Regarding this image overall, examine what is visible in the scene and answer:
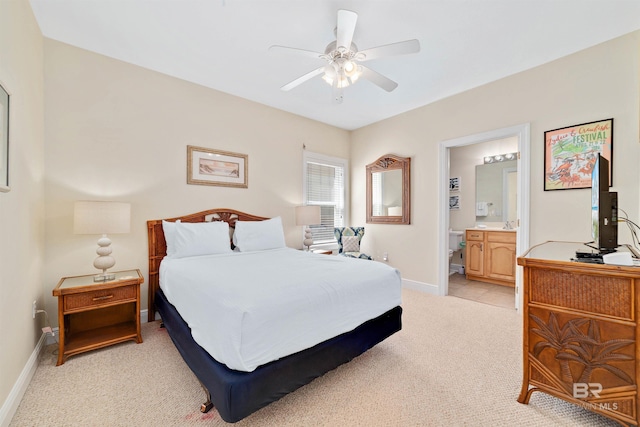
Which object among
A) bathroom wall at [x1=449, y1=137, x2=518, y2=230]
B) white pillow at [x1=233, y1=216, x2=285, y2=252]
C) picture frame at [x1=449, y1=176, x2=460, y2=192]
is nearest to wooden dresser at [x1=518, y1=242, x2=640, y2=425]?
white pillow at [x1=233, y1=216, x2=285, y2=252]

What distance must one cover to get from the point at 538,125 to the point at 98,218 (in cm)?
455

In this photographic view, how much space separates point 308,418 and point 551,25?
356 centimetres

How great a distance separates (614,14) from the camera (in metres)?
2.14

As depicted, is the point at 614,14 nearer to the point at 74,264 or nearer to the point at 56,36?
the point at 56,36

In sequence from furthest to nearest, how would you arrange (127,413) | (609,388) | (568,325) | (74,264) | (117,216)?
(74,264), (117,216), (127,413), (568,325), (609,388)

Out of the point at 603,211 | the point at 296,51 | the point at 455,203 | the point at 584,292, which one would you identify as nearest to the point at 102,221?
the point at 296,51

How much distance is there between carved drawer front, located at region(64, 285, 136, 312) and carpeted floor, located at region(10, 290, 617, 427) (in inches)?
17.2

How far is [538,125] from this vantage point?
295 centimetres

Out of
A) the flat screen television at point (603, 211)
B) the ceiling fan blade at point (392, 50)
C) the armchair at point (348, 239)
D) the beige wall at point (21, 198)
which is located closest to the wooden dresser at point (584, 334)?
the flat screen television at point (603, 211)

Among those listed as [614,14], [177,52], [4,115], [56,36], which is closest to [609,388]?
[614,14]

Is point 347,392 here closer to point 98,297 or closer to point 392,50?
point 98,297

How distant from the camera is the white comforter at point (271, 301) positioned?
1388 millimetres

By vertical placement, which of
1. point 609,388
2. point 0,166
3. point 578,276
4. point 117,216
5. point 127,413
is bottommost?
point 127,413

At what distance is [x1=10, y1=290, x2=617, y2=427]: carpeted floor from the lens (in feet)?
4.97
